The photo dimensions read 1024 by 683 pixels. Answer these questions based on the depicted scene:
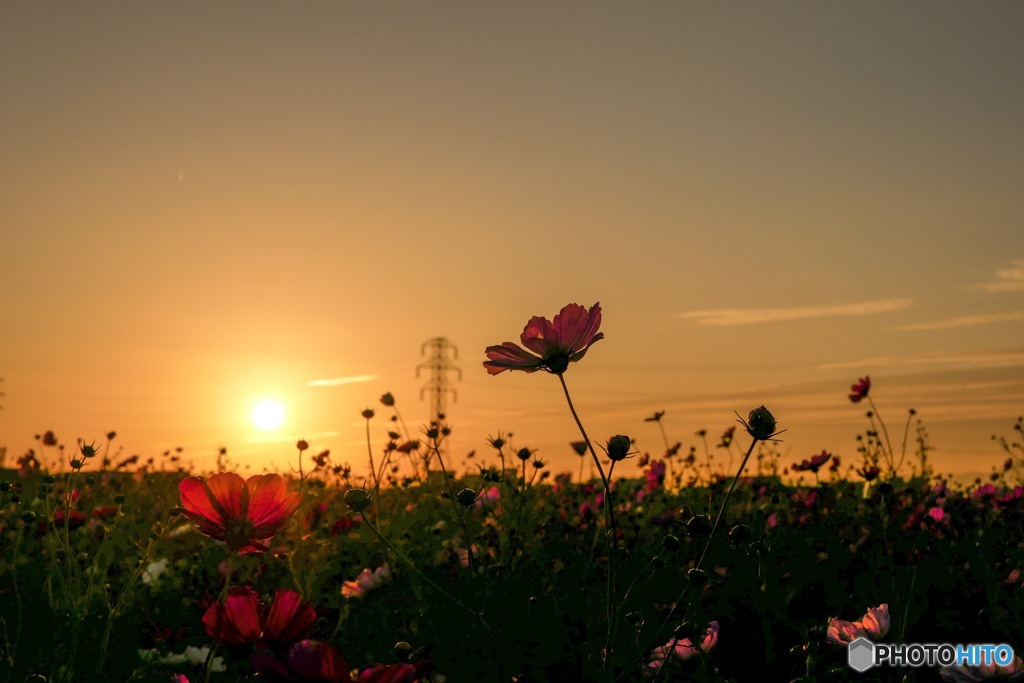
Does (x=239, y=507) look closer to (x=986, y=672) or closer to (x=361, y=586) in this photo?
(x=986, y=672)

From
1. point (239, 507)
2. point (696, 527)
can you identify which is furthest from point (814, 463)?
point (239, 507)

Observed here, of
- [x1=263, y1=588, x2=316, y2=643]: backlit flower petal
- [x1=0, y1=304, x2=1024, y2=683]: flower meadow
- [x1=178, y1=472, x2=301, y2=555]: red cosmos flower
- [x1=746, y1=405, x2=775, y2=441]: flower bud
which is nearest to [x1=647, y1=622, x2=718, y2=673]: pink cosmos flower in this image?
[x1=0, y1=304, x2=1024, y2=683]: flower meadow

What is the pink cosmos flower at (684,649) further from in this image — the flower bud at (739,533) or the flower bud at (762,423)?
the flower bud at (762,423)

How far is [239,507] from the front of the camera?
5.21 ft

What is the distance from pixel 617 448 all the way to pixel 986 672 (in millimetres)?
1199

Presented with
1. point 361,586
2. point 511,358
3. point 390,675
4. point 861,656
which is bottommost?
point 861,656

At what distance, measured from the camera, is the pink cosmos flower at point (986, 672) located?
206 centimetres

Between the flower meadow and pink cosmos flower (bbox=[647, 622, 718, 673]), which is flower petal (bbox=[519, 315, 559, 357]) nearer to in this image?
the flower meadow

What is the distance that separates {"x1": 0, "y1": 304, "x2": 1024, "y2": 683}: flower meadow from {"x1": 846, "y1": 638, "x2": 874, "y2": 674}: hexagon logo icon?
0.31 feet

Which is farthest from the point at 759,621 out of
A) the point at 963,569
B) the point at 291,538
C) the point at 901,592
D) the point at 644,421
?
the point at 291,538

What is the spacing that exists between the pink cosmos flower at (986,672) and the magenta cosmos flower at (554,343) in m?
1.24

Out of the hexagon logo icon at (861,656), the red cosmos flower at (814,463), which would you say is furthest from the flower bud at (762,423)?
the red cosmos flower at (814,463)

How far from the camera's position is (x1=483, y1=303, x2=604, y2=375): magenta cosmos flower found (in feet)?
5.89

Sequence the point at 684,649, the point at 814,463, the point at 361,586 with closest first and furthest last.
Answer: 1. the point at 684,649
2. the point at 361,586
3. the point at 814,463
